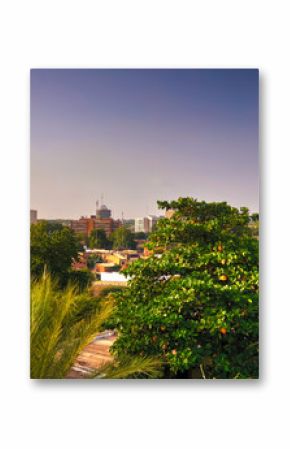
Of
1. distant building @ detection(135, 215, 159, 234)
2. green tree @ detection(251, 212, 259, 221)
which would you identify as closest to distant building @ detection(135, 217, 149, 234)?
distant building @ detection(135, 215, 159, 234)

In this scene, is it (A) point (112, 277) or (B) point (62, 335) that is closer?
(B) point (62, 335)

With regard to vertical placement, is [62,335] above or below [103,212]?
below

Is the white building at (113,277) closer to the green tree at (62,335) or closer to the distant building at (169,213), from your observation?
the green tree at (62,335)

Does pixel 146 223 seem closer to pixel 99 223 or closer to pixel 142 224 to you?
pixel 142 224

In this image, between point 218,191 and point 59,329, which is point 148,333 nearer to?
point 59,329

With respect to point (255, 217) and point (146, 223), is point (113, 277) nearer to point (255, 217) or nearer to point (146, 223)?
point (146, 223)

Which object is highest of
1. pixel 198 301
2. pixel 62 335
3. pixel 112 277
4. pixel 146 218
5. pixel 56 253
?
pixel 146 218

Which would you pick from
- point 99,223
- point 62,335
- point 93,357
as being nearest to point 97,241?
point 99,223
